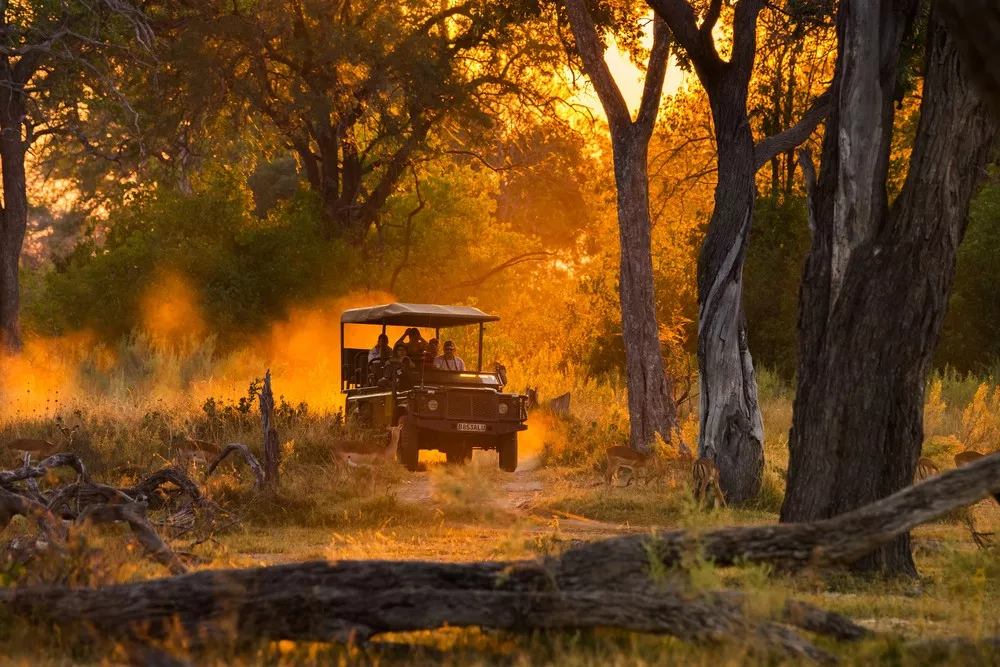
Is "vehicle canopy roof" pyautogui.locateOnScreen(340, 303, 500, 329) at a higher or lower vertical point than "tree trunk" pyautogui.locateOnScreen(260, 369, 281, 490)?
higher

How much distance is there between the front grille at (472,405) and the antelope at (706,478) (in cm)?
Answer: 478

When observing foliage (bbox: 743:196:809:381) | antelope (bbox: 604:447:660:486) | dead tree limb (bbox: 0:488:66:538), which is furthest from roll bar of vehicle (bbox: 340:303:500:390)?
foliage (bbox: 743:196:809:381)

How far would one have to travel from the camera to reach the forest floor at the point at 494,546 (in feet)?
20.5

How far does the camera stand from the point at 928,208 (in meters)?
9.08

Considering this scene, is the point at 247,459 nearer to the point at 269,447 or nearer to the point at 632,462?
the point at 269,447

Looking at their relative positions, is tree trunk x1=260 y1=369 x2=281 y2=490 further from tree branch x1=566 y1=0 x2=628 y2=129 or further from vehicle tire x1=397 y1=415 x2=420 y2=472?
tree branch x1=566 y1=0 x2=628 y2=129

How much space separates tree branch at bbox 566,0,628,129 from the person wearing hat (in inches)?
153

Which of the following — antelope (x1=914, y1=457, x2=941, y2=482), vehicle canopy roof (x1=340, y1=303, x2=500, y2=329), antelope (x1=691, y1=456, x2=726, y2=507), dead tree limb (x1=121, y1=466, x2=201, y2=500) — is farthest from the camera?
vehicle canopy roof (x1=340, y1=303, x2=500, y2=329)

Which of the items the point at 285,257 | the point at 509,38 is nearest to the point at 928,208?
the point at 509,38

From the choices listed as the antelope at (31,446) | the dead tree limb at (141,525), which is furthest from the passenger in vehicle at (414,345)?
the dead tree limb at (141,525)

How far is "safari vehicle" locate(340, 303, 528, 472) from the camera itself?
57.8 feet

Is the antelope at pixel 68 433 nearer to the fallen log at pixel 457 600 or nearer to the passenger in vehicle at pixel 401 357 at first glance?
the passenger in vehicle at pixel 401 357

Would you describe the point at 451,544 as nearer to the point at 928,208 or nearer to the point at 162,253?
the point at 928,208

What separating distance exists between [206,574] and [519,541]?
1572mm
